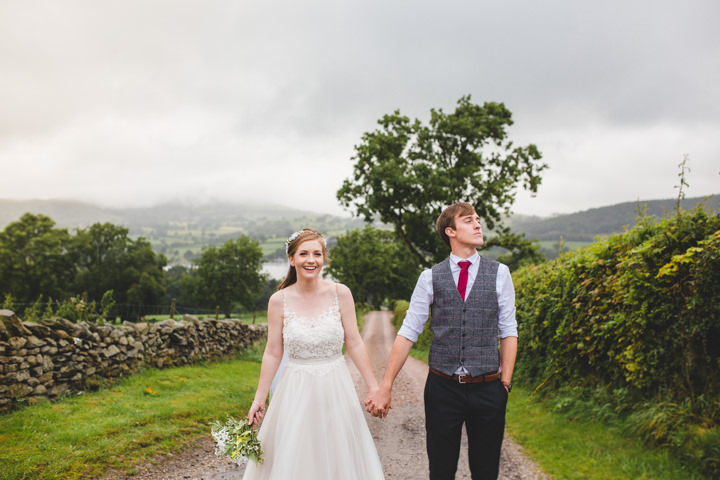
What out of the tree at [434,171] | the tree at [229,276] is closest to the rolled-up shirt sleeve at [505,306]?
the tree at [434,171]

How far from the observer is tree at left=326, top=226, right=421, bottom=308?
5441 cm

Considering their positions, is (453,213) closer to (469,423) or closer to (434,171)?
(469,423)

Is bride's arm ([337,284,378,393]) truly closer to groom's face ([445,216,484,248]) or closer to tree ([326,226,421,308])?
groom's face ([445,216,484,248])

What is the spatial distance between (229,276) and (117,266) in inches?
635

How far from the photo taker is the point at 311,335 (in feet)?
11.8

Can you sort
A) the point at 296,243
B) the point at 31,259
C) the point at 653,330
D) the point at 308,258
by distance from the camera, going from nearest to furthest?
the point at 308,258
the point at 296,243
the point at 653,330
the point at 31,259

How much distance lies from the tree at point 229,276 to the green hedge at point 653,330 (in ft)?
216

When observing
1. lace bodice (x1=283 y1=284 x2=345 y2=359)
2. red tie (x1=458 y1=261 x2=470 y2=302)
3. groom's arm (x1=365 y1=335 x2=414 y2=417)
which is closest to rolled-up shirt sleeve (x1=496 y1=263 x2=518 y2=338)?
red tie (x1=458 y1=261 x2=470 y2=302)

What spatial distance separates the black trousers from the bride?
57 cm

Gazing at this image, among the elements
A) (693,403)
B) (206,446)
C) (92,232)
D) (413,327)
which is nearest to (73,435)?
(206,446)

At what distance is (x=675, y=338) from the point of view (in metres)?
4.95

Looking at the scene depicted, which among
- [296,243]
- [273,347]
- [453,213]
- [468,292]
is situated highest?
[453,213]

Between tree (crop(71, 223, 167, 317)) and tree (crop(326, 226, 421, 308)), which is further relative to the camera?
tree (crop(71, 223, 167, 317))

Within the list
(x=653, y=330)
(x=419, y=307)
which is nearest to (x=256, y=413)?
(x=419, y=307)
